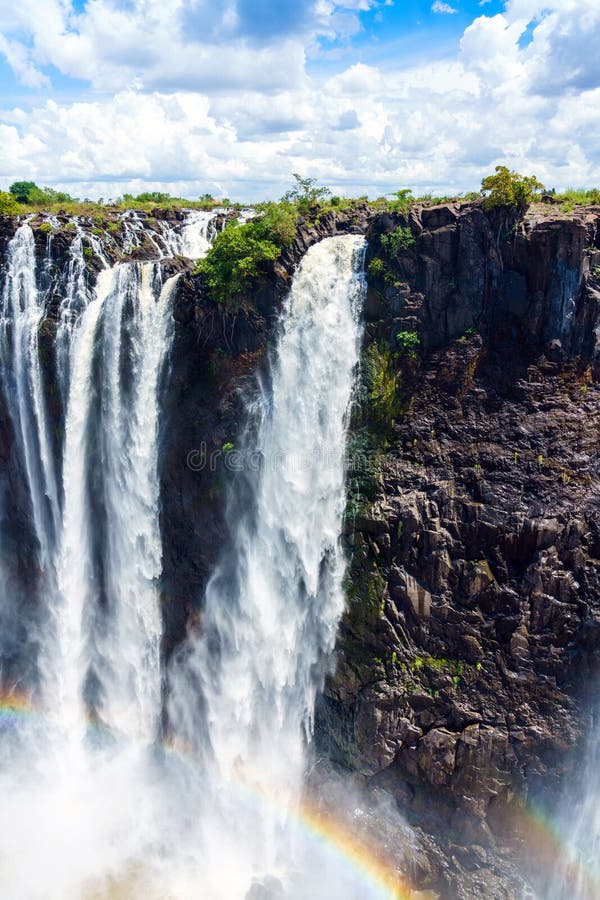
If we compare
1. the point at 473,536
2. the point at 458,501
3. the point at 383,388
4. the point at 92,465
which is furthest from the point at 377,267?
the point at 92,465

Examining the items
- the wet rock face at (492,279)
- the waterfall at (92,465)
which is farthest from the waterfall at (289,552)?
the waterfall at (92,465)

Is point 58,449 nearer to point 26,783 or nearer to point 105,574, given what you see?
point 105,574

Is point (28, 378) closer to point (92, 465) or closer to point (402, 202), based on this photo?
point (92, 465)

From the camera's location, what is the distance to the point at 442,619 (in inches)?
888

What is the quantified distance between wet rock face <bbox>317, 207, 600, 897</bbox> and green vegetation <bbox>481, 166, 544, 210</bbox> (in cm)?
78

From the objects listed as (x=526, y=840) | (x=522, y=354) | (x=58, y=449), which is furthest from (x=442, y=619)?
(x=58, y=449)

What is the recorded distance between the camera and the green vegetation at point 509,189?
21609 millimetres

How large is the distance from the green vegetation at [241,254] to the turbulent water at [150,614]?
5.23 ft

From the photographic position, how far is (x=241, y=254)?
24.8 metres

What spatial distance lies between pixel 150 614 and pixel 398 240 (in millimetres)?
18642

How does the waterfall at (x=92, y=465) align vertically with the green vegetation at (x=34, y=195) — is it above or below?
below

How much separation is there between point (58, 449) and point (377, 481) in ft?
45.9

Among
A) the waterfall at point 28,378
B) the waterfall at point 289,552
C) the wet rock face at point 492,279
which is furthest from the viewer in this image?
the waterfall at point 28,378

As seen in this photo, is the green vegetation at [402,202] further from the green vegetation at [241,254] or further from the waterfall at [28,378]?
the waterfall at [28,378]
